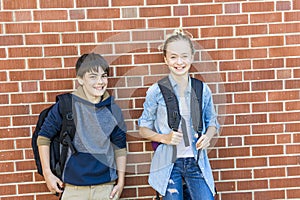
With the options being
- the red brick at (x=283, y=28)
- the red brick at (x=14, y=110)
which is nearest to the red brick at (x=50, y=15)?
the red brick at (x=14, y=110)

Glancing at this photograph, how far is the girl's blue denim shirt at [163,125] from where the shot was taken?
3.31 metres

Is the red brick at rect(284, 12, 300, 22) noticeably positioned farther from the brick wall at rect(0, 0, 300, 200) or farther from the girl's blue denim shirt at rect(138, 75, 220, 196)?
the girl's blue denim shirt at rect(138, 75, 220, 196)

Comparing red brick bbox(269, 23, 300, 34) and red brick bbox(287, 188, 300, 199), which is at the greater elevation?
red brick bbox(269, 23, 300, 34)

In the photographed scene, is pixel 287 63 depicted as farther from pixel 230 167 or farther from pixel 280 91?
pixel 230 167

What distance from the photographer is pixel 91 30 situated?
11.8 ft

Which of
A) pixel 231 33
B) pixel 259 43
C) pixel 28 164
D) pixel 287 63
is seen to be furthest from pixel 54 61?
pixel 287 63

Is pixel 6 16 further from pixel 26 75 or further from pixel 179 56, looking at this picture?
pixel 179 56

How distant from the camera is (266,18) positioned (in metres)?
3.70

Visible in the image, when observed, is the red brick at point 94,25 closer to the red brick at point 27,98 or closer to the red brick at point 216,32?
the red brick at point 27,98

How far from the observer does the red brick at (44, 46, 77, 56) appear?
3586 mm

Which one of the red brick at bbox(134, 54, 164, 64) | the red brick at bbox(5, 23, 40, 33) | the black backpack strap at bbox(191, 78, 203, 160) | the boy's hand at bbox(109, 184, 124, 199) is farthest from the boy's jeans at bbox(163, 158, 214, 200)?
the red brick at bbox(5, 23, 40, 33)

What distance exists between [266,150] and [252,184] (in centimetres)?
32

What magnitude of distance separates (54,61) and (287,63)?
1.93 m

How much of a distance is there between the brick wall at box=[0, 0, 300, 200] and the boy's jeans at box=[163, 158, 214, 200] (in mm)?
505
